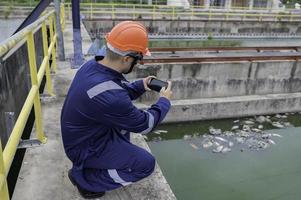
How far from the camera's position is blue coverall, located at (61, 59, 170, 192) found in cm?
198

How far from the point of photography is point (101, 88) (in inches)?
77.4

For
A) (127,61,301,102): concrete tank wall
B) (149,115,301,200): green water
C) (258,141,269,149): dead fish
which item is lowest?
(149,115,301,200): green water

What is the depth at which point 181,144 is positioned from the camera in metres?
6.52

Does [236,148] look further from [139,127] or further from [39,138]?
[139,127]

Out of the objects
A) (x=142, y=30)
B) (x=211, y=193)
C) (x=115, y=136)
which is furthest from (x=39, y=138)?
(x=211, y=193)

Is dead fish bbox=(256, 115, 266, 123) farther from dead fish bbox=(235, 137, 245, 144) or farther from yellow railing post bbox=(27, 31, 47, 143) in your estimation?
yellow railing post bbox=(27, 31, 47, 143)

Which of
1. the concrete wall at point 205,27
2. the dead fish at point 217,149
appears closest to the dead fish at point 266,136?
the dead fish at point 217,149

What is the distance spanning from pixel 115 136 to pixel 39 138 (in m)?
1.23

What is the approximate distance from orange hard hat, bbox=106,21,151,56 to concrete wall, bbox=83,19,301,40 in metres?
15.3

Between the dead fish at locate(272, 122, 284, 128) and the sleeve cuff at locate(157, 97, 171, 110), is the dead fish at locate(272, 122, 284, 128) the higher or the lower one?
the lower one

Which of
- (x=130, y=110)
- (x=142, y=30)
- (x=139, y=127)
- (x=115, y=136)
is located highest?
(x=142, y=30)

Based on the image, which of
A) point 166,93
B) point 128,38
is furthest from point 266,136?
point 128,38

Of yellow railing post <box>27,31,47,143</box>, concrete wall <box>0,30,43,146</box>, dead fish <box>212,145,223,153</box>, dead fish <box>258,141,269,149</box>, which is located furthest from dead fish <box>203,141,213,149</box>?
yellow railing post <box>27,31,47,143</box>

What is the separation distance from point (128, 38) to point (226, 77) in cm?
605
